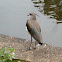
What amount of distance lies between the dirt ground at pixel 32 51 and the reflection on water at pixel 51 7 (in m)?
2.88

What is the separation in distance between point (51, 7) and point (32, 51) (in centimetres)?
450

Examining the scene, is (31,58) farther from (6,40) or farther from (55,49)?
(6,40)

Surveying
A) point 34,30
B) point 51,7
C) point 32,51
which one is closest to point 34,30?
point 34,30

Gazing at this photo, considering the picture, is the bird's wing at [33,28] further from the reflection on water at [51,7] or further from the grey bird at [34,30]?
the reflection on water at [51,7]

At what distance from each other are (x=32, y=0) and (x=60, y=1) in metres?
1.58

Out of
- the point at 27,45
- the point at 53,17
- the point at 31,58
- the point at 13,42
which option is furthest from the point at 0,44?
the point at 53,17

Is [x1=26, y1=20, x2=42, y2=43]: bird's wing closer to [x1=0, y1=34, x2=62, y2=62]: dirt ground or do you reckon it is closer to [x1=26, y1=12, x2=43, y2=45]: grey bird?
[x1=26, y1=12, x2=43, y2=45]: grey bird

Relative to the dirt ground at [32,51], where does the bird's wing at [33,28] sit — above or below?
above

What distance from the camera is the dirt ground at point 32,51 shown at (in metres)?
5.89

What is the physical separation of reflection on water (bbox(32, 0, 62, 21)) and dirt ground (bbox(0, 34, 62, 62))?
113 inches

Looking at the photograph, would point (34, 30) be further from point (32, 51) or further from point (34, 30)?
point (32, 51)

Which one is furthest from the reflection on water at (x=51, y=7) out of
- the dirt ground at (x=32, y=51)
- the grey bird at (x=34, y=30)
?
the grey bird at (x=34, y=30)

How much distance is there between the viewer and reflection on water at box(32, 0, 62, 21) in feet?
31.4

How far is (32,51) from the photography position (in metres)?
6.30
